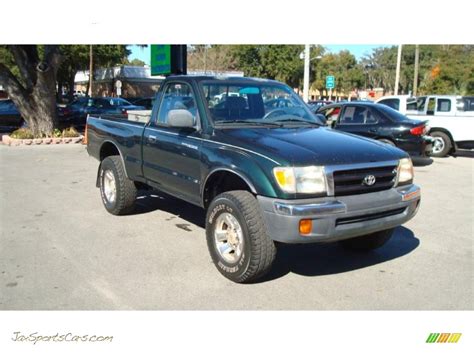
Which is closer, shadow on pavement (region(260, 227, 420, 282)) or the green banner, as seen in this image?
shadow on pavement (region(260, 227, 420, 282))

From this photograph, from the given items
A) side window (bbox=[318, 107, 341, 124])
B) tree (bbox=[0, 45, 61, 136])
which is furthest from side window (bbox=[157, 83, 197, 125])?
tree (bbox=[0, 45, 61, 136])

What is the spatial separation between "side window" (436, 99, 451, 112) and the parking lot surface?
6.90m

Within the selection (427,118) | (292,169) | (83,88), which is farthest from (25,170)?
(83,88)

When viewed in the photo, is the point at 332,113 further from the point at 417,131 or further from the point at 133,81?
the point at 133,81

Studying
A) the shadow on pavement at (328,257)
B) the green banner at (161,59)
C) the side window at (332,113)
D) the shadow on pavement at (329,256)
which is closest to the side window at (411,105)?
the side window at (332,113)

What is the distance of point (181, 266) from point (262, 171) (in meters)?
1.44

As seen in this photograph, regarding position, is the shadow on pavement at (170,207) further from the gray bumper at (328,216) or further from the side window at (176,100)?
the gray bumper at (328,216)

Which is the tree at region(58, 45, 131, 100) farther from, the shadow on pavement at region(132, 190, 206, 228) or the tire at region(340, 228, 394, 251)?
the tire at region(340, 228, 394, 251)

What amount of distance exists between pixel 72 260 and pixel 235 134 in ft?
7.05

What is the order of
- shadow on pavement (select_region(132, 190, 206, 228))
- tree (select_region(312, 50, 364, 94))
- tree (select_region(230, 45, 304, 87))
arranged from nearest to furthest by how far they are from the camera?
shadow on pavement (select_region(132, 190, 206, 228)), tree (select_region(230, 45, 304, 87)), tree (select_region(312, 50, 364, 94))

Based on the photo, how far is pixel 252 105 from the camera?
511 centimetres

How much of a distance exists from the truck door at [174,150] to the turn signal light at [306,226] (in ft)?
4.62
